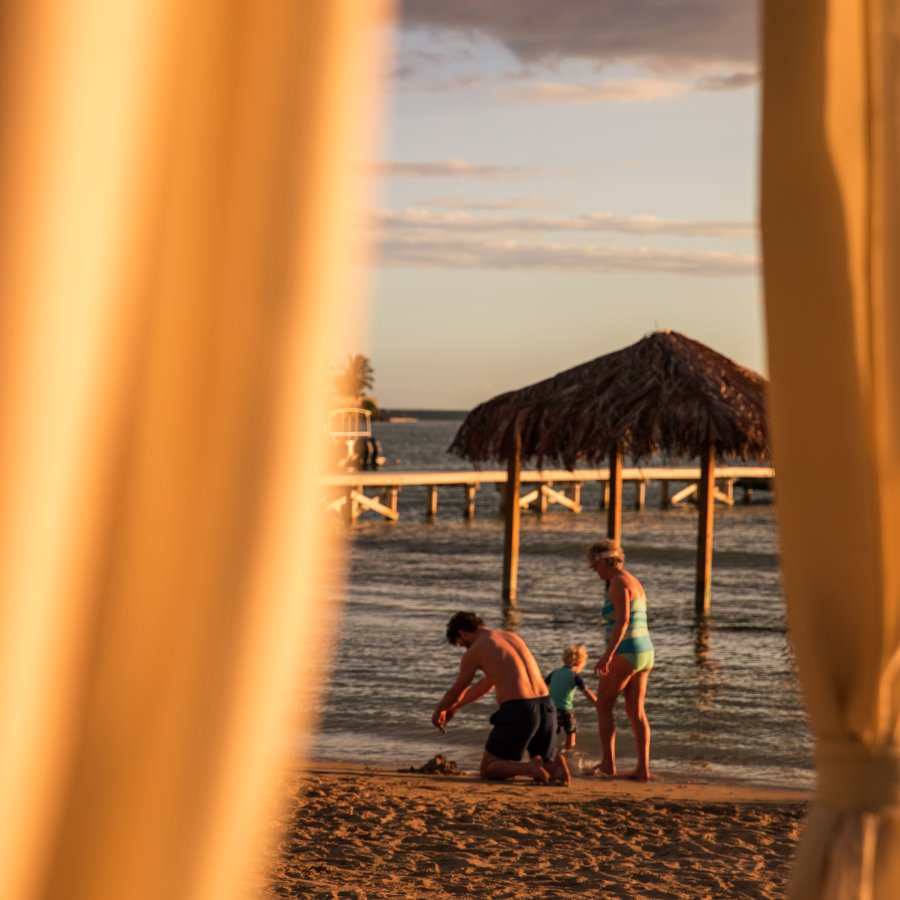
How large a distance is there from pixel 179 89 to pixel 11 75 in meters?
0.15

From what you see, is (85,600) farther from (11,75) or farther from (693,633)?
(693,633)

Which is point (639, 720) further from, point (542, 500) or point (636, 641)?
point (542, 500)

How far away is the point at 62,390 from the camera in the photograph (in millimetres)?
791

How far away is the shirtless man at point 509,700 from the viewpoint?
7.34m

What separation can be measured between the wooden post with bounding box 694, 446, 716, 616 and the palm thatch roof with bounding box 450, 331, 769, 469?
8.3 inches

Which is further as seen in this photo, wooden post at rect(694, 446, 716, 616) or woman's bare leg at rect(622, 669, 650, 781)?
wooden post at rect(694, 446, 716, 616)

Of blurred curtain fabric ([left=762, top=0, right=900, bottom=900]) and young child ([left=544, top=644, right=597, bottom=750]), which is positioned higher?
blurred curtain fabric ([left=762, top=0, right=900, bottom=900])

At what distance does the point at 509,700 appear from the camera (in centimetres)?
744

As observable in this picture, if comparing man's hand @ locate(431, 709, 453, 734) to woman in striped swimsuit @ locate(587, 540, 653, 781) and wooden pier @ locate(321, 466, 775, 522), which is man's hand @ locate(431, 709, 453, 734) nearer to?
woman in striped swimsuit @ locate(587, 540, 653, 781)

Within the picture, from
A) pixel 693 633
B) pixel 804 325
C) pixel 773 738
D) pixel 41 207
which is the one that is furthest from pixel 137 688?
pixel 693 633

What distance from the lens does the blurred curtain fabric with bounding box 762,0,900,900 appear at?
5.97 feet

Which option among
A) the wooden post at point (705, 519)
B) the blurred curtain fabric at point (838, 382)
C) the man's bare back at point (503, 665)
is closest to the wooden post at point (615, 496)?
the wooden post at point (705, 519)

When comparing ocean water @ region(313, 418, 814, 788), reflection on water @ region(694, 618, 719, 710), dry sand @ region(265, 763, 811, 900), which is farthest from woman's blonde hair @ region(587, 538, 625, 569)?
reflection on water @ region(694, 618, 719, 710)

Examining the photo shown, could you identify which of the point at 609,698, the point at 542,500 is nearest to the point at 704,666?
the point at 609,698
